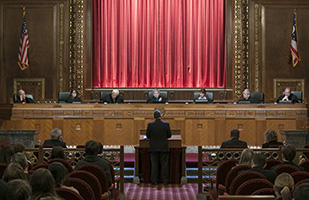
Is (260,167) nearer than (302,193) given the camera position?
No

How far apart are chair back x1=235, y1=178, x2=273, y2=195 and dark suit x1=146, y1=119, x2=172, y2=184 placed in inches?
160

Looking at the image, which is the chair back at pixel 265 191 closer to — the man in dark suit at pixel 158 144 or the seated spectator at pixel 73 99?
the man in dark suit at pixel 158 144

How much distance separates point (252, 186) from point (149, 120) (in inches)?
297

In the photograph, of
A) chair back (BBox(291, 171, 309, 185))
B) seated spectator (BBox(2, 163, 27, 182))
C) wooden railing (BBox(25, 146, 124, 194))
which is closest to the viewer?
seated spectator (BBox(2, 163, 27, 182))

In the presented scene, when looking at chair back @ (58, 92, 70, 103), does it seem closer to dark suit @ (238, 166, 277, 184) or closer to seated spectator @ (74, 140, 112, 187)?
seated spectator @ (74, 140, 112, 187)

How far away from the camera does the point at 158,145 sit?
847 cm

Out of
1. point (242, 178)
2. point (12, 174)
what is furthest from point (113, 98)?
point (12, 174)

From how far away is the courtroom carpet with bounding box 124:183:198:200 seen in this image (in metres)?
7.60

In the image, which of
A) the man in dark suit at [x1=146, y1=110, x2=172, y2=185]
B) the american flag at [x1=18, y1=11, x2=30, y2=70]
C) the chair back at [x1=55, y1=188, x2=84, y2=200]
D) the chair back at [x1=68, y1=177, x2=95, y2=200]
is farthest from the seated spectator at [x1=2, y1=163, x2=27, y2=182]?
the american flag at [x1=18, y1=11, x2=30, y2=70]

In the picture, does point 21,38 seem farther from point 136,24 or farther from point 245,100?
point 245,100

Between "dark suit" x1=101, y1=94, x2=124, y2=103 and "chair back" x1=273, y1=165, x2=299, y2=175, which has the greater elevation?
"dark suit" x1=101, y1=94, x2=124, y2=103

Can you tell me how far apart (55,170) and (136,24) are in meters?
12.4

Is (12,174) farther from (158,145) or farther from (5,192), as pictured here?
(158,145)

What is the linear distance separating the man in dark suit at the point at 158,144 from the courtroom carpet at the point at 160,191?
19 cm
